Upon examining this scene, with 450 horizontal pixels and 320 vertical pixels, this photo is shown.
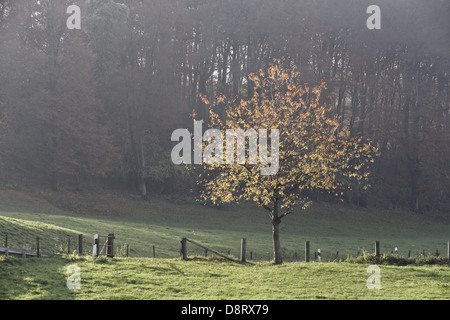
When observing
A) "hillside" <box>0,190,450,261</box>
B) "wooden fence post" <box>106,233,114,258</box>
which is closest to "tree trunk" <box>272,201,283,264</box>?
"wooden fence post" <box>106,233,114,258</box>

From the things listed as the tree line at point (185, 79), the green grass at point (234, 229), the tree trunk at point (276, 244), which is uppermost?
the tree line at point (185, 79)

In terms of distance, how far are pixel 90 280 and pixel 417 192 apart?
56185mm

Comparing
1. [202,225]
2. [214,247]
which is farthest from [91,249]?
[202,225]

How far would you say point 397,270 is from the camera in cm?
2038

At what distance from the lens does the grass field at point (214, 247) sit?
16219mm

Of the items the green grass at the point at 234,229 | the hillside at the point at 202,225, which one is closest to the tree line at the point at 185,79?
the hillside at the point at 202,225

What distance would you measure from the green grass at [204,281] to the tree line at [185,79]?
35897 mm

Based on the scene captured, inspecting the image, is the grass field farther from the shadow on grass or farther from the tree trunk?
the tree trunk

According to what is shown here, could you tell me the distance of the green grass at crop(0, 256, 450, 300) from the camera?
1553 centimetres

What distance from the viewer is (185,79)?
70812mm

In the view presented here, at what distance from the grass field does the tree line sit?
5767mm

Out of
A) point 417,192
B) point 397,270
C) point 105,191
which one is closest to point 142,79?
point 105,191

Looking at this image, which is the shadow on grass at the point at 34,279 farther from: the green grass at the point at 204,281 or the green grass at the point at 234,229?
the green grass at the point at 234,229

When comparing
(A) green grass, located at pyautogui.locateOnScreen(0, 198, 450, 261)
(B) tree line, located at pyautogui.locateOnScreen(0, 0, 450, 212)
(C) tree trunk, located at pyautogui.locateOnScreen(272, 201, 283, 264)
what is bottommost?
(A) green grass, located at pyautogui.locateOnScreen(0, 198, 450, 261)
